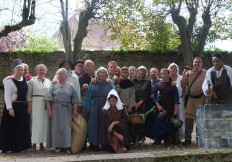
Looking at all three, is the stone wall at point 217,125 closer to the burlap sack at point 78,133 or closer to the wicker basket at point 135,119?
the wicker basket at point 135,119

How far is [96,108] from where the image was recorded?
7.32 meters

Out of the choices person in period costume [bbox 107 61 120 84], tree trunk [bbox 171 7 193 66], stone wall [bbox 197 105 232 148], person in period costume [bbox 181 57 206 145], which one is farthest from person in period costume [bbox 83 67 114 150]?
tree trunk [bbox 171 7 193 66]

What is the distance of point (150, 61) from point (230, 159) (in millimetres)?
12839

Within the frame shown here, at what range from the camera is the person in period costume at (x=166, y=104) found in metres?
7.94

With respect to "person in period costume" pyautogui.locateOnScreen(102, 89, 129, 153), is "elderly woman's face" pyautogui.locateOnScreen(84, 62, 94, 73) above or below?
above

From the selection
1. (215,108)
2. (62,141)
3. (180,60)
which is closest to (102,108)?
(62,141)

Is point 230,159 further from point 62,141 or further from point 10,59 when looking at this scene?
point 10,59

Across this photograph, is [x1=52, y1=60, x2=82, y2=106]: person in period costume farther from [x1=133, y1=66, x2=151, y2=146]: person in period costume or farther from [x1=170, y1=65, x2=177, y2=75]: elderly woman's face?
[x1=170, y1=65, x2=177, y2=75]: elderly woman's face

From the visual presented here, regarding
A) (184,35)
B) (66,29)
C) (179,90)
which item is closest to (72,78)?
(179,90)

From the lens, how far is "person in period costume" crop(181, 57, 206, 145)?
7859 mm

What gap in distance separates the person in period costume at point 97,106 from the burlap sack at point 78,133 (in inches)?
4.5

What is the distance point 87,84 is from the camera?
7.68 meters

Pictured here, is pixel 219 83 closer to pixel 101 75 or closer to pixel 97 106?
pixel 101 75

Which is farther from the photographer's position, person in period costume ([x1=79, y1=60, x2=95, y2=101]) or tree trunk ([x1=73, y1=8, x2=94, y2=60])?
tree trunk ([x1=73, y1=8, x2=94, y2=60])
